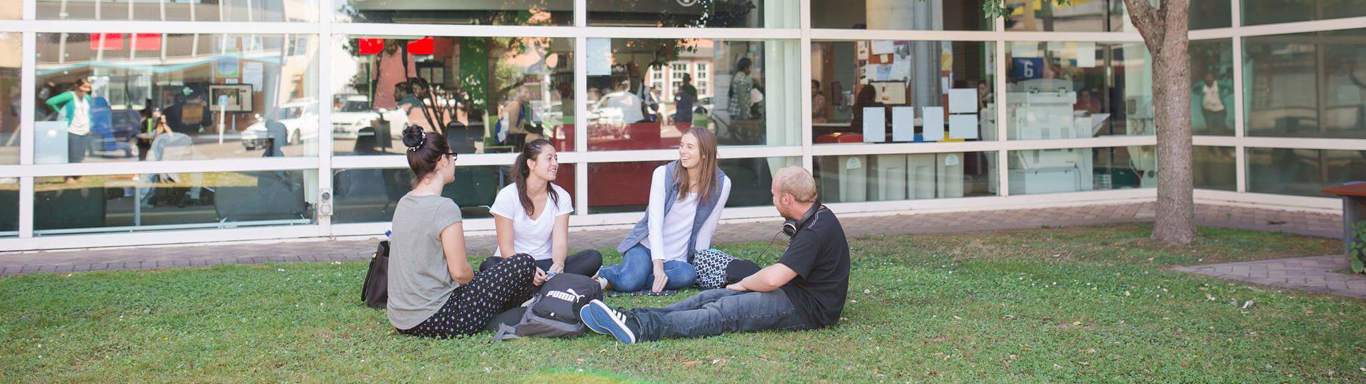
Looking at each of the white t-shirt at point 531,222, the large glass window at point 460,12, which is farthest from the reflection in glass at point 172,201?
the white t-shirt at point 531,222

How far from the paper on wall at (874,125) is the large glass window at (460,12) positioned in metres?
3.20

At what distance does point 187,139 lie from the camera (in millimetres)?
10977

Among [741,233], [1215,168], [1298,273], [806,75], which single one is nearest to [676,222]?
[741,233]

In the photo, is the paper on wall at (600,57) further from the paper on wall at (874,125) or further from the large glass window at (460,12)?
the paper on wall at (874,125)

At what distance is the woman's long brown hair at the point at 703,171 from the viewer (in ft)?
25.0

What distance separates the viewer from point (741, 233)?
11422mm

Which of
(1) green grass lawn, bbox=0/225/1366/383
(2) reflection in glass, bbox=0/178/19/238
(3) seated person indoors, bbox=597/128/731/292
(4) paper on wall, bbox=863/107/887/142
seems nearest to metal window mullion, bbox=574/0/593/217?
(4) paper on wall, bbox=863/107/887/142

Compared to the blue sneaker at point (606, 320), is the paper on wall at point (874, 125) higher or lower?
higher

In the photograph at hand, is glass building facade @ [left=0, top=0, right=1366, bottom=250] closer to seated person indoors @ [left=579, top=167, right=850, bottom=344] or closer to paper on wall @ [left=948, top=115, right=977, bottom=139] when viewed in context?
paper on wall @ [left=948, top=115, right=977, bottom=139]

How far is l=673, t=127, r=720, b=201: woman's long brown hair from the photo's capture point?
7.62 meters

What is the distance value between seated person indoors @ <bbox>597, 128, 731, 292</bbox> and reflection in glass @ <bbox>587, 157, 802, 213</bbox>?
4099mm

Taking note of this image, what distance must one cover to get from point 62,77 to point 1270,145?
38.0ft

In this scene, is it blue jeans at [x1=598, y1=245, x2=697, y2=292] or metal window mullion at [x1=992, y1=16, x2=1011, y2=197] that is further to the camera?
metal window mullion at [x1=992, y1=16, x2=1011, y2=197]

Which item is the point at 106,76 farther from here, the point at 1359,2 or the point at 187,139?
the point at 1359,2
